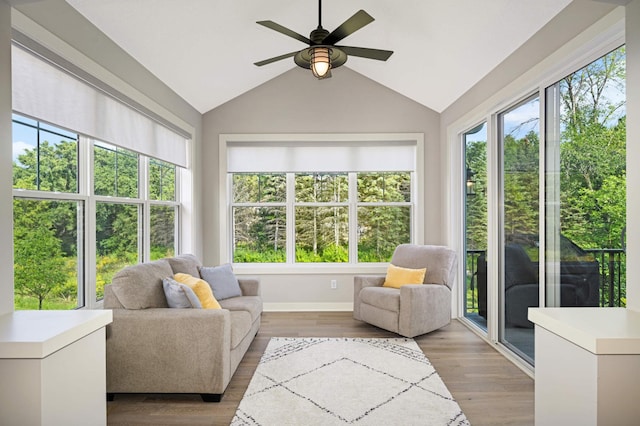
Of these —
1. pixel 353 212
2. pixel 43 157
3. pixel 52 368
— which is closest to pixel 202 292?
pixel 43 157

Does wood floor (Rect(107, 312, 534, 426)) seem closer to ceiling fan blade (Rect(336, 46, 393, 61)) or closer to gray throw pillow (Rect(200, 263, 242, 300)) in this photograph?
gray throw pillow (Rect(200, 263, 242, 300))

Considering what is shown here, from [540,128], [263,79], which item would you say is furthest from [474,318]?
[263,79]

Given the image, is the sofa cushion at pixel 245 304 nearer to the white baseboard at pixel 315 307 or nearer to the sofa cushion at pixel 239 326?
the sofa cushion at pixel 239 326

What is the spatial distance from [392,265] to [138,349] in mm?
2967

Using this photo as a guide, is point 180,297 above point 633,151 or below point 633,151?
below

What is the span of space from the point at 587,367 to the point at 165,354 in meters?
2.36

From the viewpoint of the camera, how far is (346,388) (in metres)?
2.79

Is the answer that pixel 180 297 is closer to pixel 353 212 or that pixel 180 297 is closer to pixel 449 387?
pixel 449 387

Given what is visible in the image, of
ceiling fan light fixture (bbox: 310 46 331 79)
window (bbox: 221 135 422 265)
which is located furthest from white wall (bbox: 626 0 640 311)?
window (bbox: 221 135 422 265)

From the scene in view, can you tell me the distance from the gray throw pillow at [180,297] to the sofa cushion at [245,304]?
638mm

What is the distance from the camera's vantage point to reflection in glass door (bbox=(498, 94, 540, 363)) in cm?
310

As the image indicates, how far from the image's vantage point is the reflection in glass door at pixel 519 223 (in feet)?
10.2

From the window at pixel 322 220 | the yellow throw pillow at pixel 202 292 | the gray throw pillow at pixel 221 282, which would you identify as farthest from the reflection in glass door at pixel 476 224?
the yellow throw pillow at pixel 202 292

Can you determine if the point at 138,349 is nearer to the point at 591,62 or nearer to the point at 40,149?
the point at 40,149
